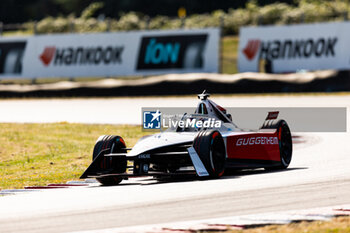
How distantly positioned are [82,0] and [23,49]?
43599 mm

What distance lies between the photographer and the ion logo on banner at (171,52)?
32.1m

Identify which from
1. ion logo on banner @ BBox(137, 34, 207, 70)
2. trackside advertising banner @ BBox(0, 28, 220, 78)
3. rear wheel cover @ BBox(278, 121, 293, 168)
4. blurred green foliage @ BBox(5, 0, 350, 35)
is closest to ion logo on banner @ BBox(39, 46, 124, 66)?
trackside advertising banner @ BBox(0, 28, 220, 78)

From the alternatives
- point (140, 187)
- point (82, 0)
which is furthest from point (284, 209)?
point (82, 0)

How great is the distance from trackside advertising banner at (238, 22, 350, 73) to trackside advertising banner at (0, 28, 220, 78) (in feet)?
5.05

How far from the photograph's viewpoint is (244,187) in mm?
10305

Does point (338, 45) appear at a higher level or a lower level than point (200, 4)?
Result: lower

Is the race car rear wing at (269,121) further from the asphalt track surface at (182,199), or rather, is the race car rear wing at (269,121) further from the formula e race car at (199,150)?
the asphalt track surface at (182,199)

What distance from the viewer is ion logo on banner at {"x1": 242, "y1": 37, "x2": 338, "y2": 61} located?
29578 mm

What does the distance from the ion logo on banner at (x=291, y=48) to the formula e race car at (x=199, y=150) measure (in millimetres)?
17114

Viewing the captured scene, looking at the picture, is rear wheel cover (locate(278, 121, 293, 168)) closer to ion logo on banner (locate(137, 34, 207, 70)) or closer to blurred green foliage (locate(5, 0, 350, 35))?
ion logo on banner (locate(137, 34, 207, 70))

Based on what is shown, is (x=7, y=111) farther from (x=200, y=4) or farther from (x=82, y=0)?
(x=82, y=0)

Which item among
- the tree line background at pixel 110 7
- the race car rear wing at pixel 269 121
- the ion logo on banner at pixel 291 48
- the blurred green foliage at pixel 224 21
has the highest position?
the tree line background at pixel 110 7

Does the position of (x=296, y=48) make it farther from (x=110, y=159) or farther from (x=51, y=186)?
(x=51, y=186)
